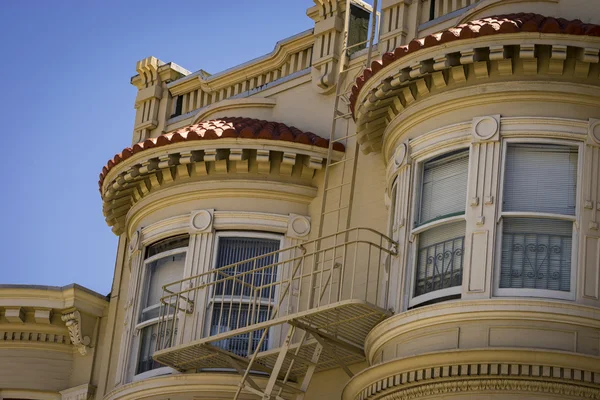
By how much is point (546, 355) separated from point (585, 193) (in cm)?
214

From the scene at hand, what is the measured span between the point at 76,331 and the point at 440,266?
7.63m

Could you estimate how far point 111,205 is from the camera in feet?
69.8

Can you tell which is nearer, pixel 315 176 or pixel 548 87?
pixel 548 87

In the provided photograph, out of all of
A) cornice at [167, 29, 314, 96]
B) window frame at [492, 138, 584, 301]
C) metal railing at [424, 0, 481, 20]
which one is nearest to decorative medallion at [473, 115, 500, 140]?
window frame at [492, 138, 584, 301]

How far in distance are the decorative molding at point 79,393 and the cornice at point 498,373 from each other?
7.20m

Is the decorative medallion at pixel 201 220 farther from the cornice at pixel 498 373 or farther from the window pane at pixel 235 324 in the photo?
the cornice at pixel 498 373

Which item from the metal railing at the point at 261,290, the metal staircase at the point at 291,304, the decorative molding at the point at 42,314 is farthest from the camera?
the decorative molding at the point at 42,314

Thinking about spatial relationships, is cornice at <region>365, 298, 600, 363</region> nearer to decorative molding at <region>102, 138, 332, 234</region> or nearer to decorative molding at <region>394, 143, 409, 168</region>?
decorative molding at <region>394, 143, 409, 168</region>

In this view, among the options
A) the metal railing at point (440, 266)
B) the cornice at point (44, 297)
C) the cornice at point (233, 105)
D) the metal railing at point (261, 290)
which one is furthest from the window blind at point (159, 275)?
the metal railing at point (440, 266)

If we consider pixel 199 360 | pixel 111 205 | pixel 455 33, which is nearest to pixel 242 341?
pixel 199 360

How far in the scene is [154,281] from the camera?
20.0m

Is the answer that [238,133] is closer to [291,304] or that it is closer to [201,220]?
[201,220]

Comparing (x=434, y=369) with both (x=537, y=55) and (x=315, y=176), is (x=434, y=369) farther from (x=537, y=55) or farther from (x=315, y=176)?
(x=315, y=176)

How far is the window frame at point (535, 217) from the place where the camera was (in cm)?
1491
